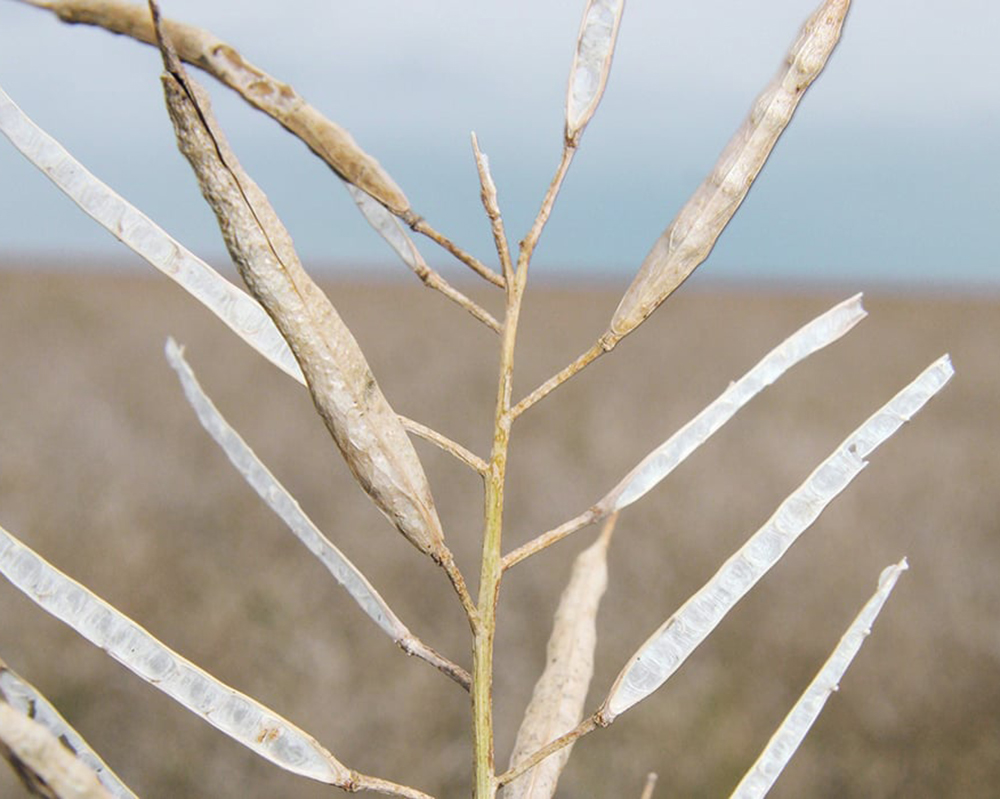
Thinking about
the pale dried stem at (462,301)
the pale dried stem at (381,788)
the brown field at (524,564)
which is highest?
the brown field at (524,564)

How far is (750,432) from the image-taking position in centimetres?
367

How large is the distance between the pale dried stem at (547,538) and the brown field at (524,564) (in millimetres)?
1761

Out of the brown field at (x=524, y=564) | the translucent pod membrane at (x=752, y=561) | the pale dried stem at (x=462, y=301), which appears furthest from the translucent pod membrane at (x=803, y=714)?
the brown field at (x=524, y=564)

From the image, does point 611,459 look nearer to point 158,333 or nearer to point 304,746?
point 158,333

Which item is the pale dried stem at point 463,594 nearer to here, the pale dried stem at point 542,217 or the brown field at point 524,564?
the pale dried stem at point 542,217

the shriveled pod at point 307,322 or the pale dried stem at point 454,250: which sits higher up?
the pale dried stem at point 454,250

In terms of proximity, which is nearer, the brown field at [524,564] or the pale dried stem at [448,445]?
the pale dried stem at [448,445]

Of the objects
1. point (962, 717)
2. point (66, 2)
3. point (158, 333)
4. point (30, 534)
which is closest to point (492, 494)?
point (66, 2)

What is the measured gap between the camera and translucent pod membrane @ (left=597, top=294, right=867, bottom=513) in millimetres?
298

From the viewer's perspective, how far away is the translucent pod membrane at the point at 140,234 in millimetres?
275

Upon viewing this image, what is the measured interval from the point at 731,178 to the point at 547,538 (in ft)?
0.35

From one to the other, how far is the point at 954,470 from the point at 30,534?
2.85 m

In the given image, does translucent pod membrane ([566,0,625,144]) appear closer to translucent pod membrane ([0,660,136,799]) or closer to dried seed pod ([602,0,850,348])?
dried seed pod ([602,0,850,348])

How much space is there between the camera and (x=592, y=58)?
0.27 metres
